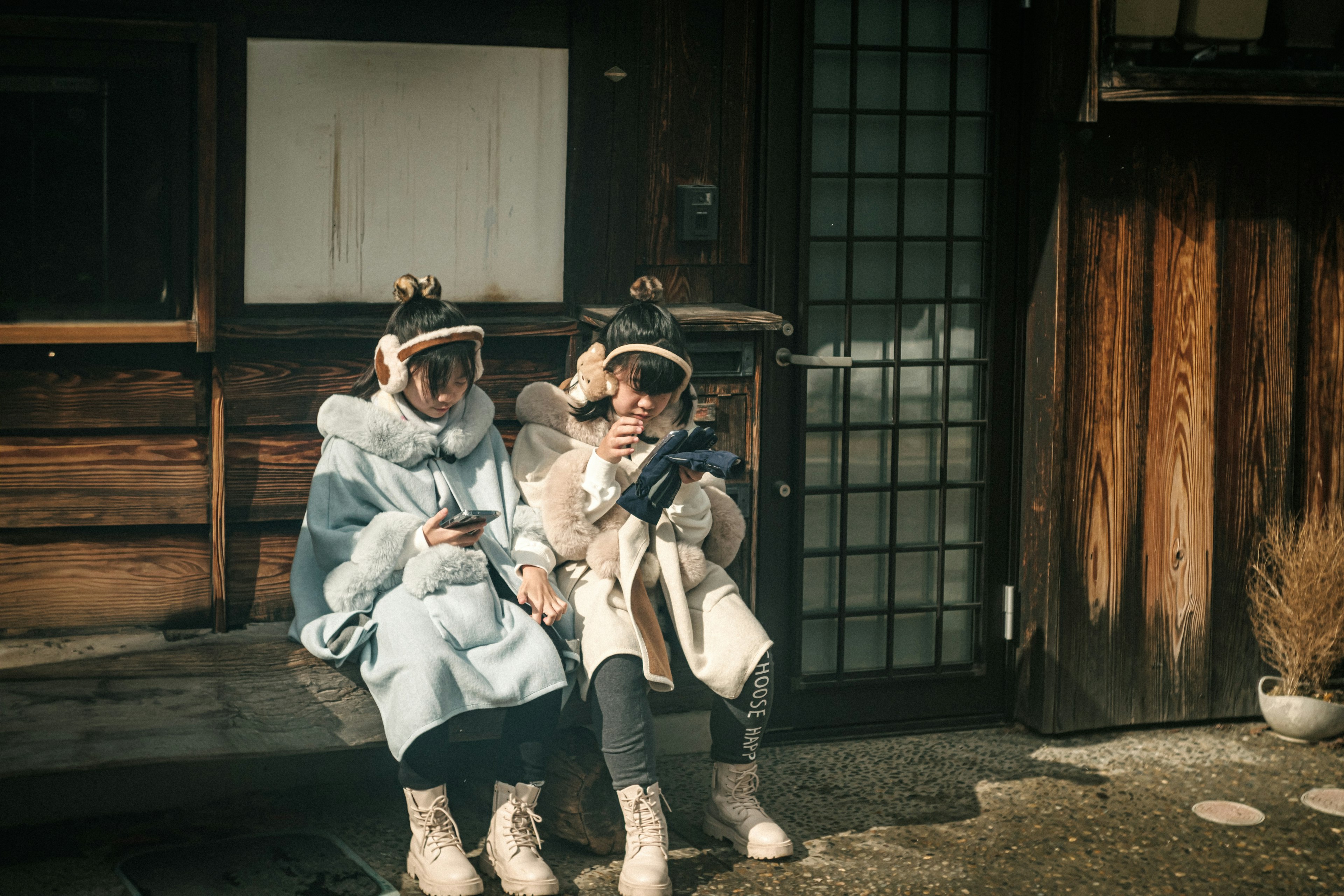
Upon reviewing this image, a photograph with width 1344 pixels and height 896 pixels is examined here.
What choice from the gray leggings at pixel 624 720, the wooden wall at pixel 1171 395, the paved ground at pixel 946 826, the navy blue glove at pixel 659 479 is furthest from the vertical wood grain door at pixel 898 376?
the gray leggings at pixel 624 720

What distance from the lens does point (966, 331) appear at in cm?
471

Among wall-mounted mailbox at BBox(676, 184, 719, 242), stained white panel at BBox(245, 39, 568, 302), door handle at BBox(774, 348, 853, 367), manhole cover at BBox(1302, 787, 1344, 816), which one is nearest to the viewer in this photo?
stained white panel at BBox(245, 39, 568, 302)

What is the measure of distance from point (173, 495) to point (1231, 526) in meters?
3.51

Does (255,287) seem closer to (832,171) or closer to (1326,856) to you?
(832,171)

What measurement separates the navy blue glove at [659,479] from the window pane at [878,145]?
1392 millimetres

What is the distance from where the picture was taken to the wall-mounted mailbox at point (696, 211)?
4379 millimetres

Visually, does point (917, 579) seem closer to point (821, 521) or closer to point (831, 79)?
point (821, 521)

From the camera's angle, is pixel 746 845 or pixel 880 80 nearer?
pixel 746 845

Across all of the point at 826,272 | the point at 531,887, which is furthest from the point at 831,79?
the point at 531,887

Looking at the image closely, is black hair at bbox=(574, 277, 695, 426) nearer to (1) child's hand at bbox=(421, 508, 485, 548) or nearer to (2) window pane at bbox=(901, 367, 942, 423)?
(1) child's hand at bbox=(421, 508, 485, 548)

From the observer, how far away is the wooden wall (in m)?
4.58

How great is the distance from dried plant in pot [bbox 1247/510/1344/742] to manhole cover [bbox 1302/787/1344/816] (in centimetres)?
44

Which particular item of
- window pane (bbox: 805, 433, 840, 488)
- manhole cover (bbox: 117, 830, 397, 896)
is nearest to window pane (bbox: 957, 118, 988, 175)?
window pane (bbox: 805, 433, 840, 488)

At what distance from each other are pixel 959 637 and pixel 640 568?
162 centimetres
